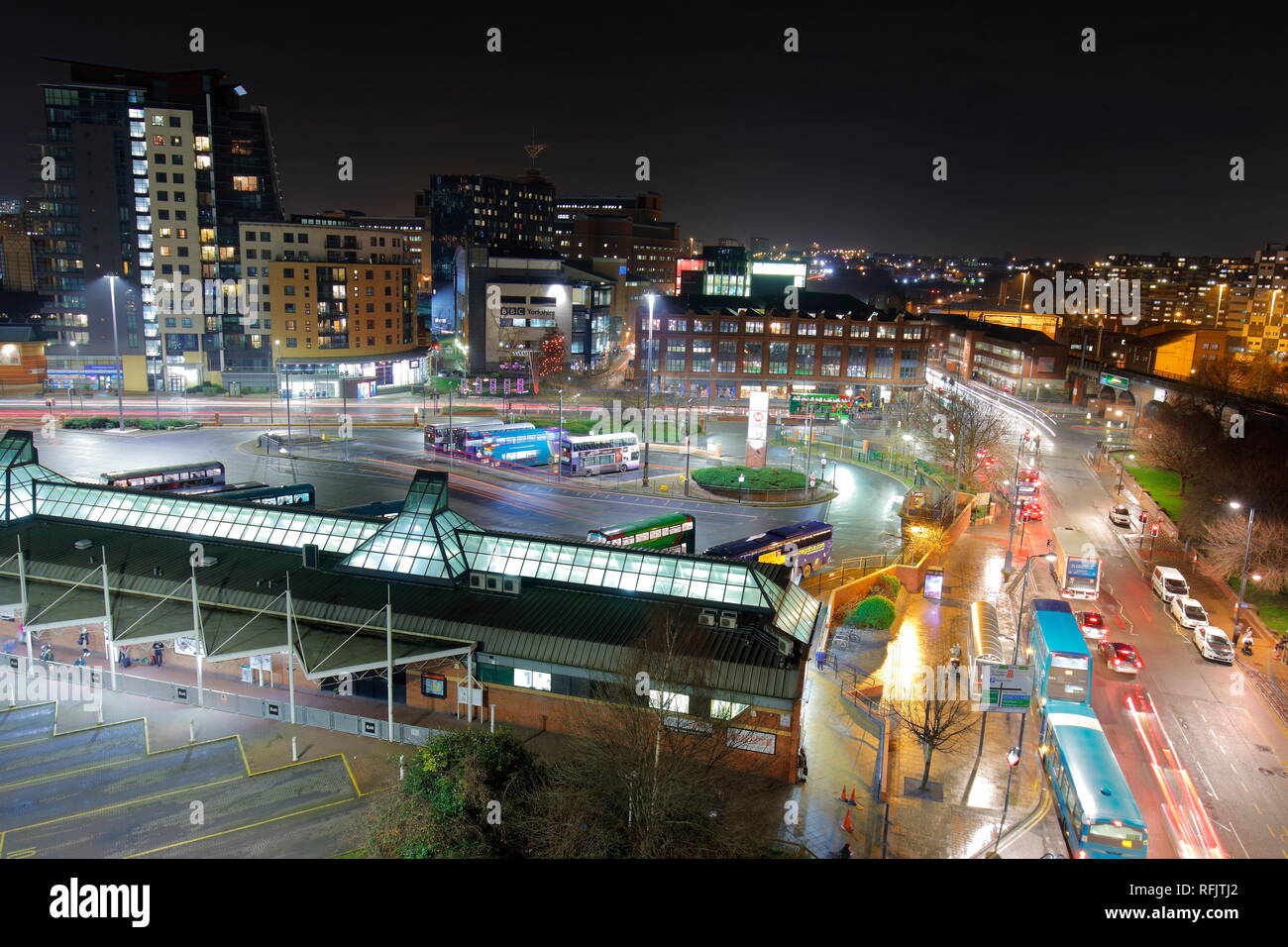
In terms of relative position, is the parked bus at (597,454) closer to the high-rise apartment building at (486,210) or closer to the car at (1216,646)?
the car at (1216,646)

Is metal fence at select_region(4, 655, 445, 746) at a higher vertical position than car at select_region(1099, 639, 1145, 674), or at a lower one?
higher

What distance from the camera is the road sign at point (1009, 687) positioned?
2467 cm

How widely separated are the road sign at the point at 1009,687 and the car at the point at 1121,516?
29317 millimetres

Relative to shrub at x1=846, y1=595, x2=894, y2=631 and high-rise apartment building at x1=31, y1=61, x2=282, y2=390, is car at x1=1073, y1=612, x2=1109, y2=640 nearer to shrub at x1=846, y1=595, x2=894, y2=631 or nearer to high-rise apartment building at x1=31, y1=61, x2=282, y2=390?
shrub at x1=846, y1=595, x2=894, y2=631

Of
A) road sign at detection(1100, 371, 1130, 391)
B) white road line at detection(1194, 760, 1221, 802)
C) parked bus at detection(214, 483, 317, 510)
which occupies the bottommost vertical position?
white road line at detection(1194, 760, 1221, 802)

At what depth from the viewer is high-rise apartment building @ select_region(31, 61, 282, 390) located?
82500 mm

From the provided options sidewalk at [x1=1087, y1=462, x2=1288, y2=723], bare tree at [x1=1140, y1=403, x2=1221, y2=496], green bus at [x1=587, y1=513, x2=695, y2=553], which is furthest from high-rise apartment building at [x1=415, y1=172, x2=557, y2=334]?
green bus at [x1=587, y1=513, x2=695, y2=553]

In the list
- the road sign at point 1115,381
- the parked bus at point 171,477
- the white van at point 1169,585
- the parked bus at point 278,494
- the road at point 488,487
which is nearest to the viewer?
the white van at point 1169,585

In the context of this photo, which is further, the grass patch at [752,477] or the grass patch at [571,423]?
the grass patch at [571,423]

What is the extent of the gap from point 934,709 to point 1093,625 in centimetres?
1243

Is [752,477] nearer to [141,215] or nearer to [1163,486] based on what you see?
[1163,486]

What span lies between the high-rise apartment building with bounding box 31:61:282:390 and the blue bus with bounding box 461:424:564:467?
4263 cm

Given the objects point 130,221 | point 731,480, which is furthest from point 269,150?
point 731,480

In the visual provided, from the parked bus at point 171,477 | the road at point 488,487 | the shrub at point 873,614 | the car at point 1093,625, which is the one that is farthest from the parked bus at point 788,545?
the parked bus at point 171,477
